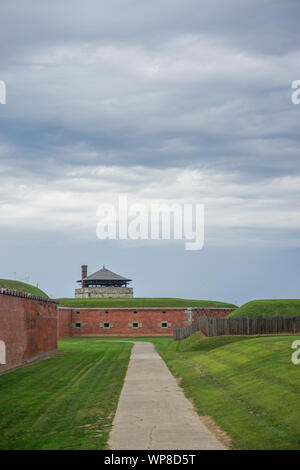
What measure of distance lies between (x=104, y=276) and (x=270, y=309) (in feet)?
150

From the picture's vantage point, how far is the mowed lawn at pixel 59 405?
1320cm

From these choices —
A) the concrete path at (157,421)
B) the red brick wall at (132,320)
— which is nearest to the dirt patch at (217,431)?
the concrete path at (157,421)

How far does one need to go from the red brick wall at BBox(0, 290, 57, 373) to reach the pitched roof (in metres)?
50.6

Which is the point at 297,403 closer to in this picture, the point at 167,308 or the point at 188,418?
the point at 188,418

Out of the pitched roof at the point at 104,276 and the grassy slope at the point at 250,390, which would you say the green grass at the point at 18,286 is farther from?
the grassy slope at the point at 250,390

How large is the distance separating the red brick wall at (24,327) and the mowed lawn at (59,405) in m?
1.59

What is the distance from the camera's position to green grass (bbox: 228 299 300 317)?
181ft

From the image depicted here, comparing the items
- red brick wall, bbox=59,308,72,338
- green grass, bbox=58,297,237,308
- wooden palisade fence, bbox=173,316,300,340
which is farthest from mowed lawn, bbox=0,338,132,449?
green grass, bbox=58,297,237,308

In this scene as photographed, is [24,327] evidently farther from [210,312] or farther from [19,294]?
[210,312]

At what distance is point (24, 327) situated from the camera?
113 feet

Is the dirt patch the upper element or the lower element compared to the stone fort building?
lower

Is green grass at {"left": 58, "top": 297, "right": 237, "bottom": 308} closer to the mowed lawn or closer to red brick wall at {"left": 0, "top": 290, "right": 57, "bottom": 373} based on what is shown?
red brick wall at {"left": 0, "top": 290, "right": 57, "bottom": 373}

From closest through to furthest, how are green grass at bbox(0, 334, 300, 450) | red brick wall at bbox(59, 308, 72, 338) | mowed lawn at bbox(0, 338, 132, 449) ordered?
green grass at bbox(0, 334, 300, 450), mowed lawn at bbox(0, 338, 132, 449), red brick wall at bbox(59, 308, 72, 338)
